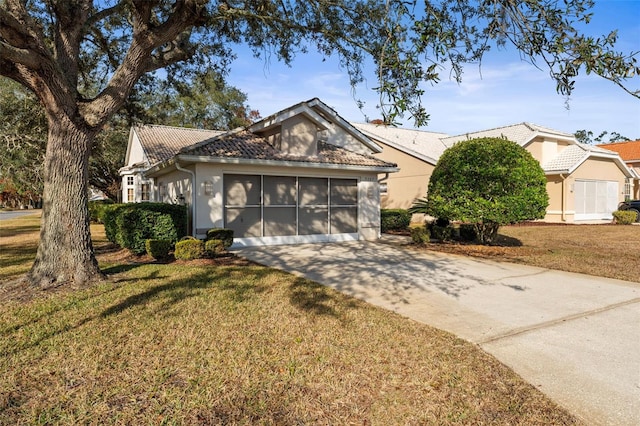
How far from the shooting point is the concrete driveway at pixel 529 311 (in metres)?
3.45

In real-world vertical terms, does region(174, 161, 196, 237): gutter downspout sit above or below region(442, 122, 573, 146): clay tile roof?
below

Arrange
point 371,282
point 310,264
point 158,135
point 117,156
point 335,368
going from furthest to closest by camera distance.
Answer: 1. point 117,156
2. point 158,135
3. point 310,264
4. point 371,282
5. point 335,368

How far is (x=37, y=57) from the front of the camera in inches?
235

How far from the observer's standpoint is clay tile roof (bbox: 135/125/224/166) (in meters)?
17.6

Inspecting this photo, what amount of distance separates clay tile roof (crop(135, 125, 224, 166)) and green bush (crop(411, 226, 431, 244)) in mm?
10861

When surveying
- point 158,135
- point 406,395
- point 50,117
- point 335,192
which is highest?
point 158,135

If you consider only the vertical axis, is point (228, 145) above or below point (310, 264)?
above

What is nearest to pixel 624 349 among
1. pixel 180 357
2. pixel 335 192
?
pixel 180 357

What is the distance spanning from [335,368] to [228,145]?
9.88 meters

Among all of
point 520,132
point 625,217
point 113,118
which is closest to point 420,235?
point 520,132

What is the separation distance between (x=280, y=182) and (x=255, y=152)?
128 centimetres

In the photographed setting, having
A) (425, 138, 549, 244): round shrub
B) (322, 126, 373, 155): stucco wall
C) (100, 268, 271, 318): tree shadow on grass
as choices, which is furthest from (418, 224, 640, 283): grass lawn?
(100, 268, 271, 318): tree shadow on grass

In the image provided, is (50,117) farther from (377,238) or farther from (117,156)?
(117,156)

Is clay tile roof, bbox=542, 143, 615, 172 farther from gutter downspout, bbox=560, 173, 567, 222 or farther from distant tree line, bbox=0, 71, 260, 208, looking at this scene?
distant tree line, bbox=0, 71, 260, 208
